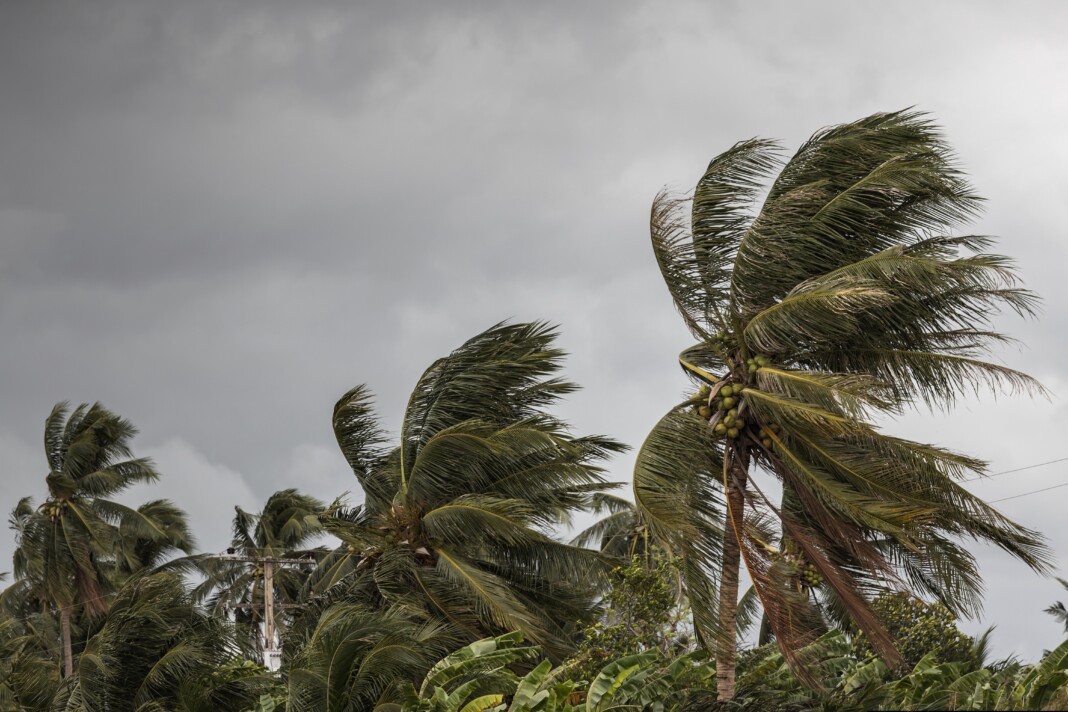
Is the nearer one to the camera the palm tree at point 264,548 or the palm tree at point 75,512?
the palm tree at point 75,512

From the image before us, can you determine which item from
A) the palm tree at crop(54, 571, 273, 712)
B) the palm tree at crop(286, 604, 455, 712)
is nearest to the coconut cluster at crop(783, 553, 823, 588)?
the palm tree at crop(286, 604, 455, 712)

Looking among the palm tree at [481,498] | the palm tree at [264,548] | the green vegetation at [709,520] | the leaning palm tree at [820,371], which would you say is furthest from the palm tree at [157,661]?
the palm tree at [264,548]

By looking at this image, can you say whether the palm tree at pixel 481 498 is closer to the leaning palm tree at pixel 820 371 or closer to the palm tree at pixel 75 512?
the leaning palm tree at pixel 820 371

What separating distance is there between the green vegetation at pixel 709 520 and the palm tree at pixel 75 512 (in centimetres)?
1322

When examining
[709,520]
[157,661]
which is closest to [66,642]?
[157,661]

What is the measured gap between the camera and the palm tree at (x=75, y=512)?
110 ft

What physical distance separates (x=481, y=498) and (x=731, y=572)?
14.8ft

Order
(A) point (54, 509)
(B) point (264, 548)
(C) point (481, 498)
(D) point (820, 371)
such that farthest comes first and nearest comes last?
(B) point (264, 548) → (A) point (54, 509) → (C) point (481, 498) → (D) point (820, 371)

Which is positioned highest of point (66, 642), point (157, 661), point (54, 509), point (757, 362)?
point (54, 509)

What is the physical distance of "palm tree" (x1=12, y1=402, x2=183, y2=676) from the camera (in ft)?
110

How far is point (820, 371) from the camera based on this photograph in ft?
50.5

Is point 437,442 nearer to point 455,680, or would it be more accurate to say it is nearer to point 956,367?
point 455,680

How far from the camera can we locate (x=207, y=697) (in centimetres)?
1697

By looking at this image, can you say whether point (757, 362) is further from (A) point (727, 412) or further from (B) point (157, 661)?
(B) point (157, 661)
